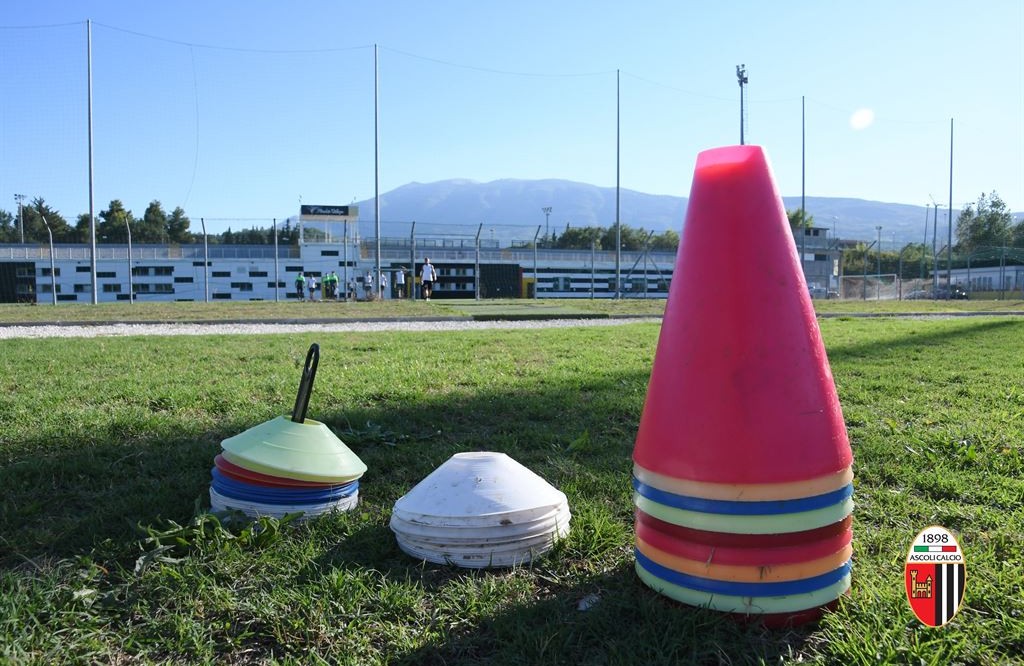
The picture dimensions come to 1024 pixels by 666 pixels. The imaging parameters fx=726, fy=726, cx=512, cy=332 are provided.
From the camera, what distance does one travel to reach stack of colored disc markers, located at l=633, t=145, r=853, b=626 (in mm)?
1951

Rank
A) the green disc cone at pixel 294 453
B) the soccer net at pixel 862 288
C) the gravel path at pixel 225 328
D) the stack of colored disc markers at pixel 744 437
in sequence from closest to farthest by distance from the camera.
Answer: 1. the stack of colored disc markers at pixel 744 437
2. the green disc cone at pixel 294 453
3. the gravel path at pixel 225 328
4. the soccer net at pixel 862 288

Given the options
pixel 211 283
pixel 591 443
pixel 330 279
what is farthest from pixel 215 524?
pixel 211 283

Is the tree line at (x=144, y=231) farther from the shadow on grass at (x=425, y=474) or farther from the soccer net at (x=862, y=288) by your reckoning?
the shadow on grass at (x=425, y=474)

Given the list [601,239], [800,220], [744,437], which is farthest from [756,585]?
[601,239]

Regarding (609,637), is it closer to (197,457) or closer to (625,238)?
(197,457)

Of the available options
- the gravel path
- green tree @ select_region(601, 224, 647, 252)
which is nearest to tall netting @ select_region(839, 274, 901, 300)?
green tree @ select_region(601, 224, 647, 252)

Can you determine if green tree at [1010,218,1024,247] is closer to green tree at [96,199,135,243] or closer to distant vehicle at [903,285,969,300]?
distant vehicle at [903,285,969,300]

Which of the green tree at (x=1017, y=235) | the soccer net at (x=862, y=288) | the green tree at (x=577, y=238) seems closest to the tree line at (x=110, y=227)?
the green tree at (x=577, y=238)

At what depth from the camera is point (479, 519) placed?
2369 mm

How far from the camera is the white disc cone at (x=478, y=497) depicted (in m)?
2.38

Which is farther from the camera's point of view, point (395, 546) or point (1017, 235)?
point (1017, 235)

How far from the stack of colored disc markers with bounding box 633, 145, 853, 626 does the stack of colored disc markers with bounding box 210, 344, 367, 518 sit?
1.21 meters

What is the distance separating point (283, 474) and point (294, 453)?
0.10 m

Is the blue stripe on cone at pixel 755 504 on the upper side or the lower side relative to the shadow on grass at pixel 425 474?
upper
